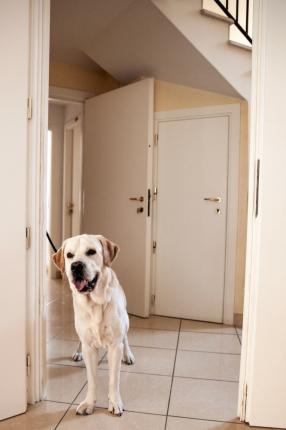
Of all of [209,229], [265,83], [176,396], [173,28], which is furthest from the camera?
[209,229]

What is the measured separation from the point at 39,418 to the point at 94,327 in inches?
18.5

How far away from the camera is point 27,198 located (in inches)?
63.4

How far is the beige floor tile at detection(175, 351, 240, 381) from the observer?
2112 millimetres

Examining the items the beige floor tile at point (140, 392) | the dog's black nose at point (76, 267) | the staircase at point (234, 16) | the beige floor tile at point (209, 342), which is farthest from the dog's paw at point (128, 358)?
the staircase at point (234, 16)

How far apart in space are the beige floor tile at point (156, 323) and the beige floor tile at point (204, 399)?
2.91 ft

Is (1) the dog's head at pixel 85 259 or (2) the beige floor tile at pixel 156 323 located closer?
(1) the dog's head at pixel 85 259

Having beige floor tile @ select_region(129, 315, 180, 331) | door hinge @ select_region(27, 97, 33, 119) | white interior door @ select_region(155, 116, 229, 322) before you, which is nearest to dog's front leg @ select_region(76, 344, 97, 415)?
door hinge @ select_region(27, 97, 33, 119)

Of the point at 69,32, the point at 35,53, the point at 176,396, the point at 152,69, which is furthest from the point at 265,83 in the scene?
the point at 69,32

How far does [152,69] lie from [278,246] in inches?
84.4

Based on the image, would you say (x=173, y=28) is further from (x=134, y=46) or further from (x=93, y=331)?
(x=93, y=331)

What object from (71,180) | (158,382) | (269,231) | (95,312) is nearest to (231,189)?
(269,231)

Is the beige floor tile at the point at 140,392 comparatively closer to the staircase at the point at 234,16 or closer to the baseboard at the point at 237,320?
the baseboard at the point at 237,320

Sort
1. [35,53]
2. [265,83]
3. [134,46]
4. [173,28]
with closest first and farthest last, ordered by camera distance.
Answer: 1. [265,83]
2. [35,53]
3. [173,28]
4. [134,46]

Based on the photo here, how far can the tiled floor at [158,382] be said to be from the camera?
162cm
